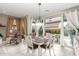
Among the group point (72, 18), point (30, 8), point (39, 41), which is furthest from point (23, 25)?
point (72, 18)

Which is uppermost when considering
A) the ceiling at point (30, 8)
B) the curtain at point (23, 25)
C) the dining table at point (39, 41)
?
the ceiling at point (30, 8)

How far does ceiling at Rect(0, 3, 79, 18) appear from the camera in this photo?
9.59ft

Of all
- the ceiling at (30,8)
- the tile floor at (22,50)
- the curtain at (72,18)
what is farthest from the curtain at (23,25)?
the curtain at (72,18)

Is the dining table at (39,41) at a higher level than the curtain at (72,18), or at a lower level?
lower

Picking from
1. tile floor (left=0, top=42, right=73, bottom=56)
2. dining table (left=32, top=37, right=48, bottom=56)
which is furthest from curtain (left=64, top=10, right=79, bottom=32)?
dining table (left=32, top=37, right=48, bottom=56)

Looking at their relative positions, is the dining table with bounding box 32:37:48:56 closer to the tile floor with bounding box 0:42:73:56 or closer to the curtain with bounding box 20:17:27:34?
the tile floor with bounding box 0:42:73:56

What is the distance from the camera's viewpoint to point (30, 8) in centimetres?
302

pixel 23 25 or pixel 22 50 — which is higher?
pixel 23 25

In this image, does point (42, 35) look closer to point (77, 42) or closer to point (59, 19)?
point (59, 19)

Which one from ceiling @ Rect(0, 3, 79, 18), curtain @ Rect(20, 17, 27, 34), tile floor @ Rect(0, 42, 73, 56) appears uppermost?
ceiling @ Rect(0, 3, 79, 18)

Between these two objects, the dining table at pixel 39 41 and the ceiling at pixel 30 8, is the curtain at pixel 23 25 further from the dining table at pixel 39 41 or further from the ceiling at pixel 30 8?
the dining table at pixel 39 41

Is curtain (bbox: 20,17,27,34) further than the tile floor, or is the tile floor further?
curtain (bbox: 20,17,27,34)

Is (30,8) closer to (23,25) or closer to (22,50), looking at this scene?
(23,25)

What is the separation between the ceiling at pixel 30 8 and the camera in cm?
292
